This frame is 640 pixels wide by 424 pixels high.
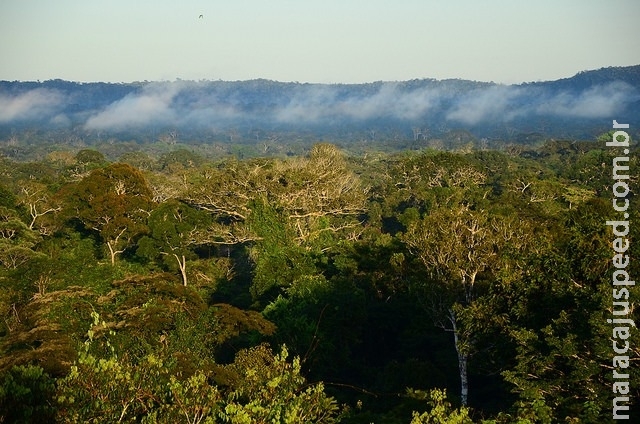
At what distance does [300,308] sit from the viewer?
2286 cm

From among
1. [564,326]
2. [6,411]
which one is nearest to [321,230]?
[564,326]

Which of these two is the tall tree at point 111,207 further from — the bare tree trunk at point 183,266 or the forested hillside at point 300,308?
the bare tree trunk at point 183,266

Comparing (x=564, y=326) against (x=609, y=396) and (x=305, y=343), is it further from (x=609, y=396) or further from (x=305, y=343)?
(x=305, y=343)

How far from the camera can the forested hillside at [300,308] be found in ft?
27.6

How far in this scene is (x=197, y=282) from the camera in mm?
32500

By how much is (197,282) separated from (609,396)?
24269 mm

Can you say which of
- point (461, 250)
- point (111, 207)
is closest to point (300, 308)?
point (461, 250)

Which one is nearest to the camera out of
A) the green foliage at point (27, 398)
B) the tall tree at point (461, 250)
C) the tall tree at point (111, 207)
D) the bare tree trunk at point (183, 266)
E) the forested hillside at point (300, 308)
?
the green foliage at point (27, 398)

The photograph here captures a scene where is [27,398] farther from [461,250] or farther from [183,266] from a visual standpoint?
Result: [183,266]

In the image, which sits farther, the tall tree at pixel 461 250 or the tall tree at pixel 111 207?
the tall tree at pixel 111 207

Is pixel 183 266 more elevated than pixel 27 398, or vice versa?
pixel 27 398

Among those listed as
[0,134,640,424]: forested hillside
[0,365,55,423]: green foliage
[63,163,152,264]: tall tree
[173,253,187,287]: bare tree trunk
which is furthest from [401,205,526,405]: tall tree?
[63,163,152,264]: tall tree

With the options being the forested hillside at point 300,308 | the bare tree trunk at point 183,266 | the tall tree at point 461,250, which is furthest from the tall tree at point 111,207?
the tall tree at point 461,250

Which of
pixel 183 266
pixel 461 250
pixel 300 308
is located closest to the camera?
pixel 461 250
